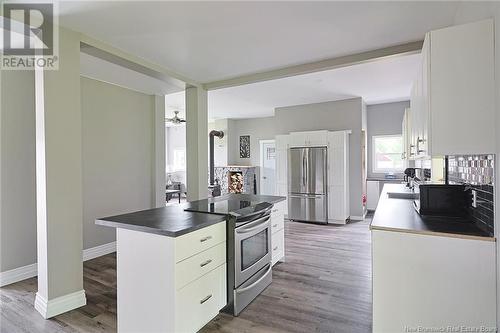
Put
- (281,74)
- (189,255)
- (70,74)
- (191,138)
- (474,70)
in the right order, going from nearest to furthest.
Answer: (474,70) → (189,255) → (70,74) → (281,74) → (191,138)

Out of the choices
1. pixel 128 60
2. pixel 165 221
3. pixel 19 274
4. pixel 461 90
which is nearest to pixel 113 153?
pixel 128 60

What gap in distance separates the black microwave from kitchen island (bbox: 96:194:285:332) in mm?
1659

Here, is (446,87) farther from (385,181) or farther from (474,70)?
(385,181)

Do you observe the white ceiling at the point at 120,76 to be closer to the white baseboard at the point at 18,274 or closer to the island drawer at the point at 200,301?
the white baseboard at the point at 18,274

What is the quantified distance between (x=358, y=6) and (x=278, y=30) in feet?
2.35

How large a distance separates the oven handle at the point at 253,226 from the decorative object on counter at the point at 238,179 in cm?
550

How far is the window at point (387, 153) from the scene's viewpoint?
667 cm

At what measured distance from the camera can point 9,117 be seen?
10.3ft

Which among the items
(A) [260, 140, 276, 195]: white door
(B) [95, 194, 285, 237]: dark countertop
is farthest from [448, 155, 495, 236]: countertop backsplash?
(A) [260, 140, 276, 195]: white door

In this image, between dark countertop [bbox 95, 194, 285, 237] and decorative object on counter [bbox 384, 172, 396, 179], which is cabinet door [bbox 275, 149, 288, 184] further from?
dark countertop [bbox 95, 194, 285, 237]

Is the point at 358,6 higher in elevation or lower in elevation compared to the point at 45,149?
higher

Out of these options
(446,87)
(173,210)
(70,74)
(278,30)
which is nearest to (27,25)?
(70,74)

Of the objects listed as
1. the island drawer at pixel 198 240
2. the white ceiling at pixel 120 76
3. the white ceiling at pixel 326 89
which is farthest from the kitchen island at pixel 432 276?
the white ceiling at pixel 120 76

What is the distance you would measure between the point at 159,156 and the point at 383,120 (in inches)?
211
